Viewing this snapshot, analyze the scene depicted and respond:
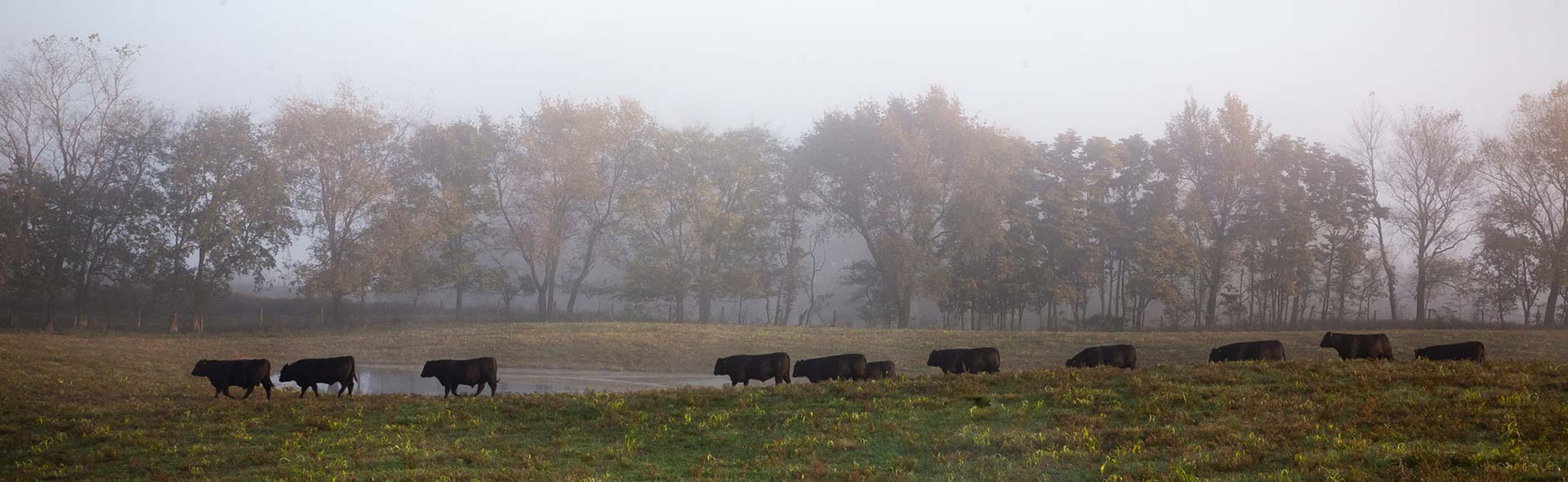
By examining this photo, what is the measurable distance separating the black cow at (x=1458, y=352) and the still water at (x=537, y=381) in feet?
61.6

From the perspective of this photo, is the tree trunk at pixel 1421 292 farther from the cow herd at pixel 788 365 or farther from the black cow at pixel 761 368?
the black cow at pixel 761 368

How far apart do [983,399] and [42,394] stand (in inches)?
849

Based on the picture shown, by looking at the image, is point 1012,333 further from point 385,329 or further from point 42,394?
point 42,394

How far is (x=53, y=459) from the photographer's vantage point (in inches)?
627

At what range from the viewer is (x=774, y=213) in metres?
66.6

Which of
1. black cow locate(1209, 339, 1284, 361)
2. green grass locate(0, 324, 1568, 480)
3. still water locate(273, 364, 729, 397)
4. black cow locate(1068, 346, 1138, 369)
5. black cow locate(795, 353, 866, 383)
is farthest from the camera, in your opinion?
still water locate(273, 364, 729, 397)

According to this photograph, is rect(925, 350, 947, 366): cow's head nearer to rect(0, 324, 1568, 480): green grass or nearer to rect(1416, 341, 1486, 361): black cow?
rect(0, 324, 1568, 480): green grass

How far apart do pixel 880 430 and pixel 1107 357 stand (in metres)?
13.3

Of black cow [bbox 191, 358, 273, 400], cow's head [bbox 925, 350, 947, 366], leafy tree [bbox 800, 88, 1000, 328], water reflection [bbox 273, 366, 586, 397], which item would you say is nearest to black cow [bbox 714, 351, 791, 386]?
water reflection [bbox 273, 366, 586, 397]

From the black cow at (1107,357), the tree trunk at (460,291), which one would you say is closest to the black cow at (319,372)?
the black cow at (1107,357)

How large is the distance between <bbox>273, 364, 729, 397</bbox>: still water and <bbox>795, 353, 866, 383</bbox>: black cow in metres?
3.56

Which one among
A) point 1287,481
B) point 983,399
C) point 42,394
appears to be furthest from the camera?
point 42,394

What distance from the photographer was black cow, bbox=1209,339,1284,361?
2681 cm

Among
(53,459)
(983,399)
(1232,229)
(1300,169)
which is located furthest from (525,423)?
(1300,169)
